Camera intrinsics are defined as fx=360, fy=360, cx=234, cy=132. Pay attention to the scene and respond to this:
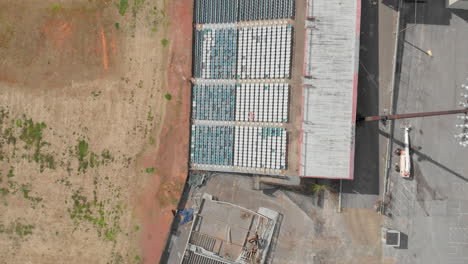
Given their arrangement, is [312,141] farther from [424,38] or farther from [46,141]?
[46,141]

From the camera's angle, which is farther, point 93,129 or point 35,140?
point 35,140

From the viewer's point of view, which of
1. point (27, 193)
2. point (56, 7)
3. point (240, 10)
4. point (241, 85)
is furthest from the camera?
point (56, 7)

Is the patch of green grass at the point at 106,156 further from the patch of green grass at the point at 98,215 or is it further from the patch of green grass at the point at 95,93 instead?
the patch of green grass at the point at 95,93

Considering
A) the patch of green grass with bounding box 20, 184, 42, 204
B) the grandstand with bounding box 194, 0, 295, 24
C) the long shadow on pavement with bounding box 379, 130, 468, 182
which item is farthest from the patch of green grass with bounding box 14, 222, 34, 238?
the long shadow on pavement with bounding box 379, 130, 468, 182

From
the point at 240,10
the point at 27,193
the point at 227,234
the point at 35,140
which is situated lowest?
the point at 227,234

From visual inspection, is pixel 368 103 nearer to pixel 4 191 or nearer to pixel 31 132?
pixel 31 132

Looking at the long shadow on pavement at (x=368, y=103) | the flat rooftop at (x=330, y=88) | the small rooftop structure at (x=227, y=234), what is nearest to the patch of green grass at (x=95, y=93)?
the small rooftop structure at (x=227, y=234)

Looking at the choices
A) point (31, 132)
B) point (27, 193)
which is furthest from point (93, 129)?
point (27, 193)
